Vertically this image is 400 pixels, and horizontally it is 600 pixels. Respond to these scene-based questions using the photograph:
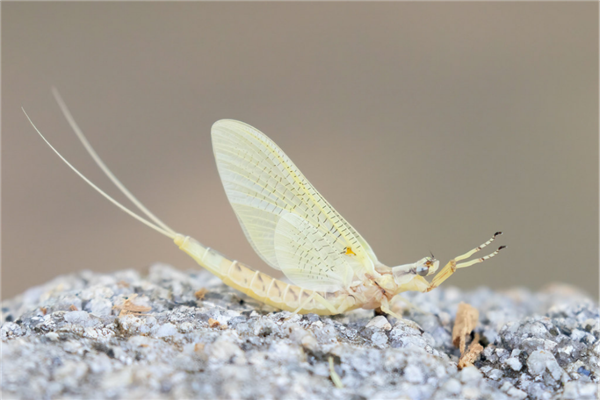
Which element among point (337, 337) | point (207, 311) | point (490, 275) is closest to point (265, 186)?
point (207, 311)

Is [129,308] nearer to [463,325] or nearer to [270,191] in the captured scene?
[270,191]

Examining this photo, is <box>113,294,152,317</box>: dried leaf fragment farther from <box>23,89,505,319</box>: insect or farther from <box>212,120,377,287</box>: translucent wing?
<box>212,120,377,287</box>: translucent wing

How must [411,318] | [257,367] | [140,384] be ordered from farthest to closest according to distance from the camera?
[411,318]
[257,367]
[140,384]

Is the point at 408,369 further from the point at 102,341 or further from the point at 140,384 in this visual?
the point at 102,341

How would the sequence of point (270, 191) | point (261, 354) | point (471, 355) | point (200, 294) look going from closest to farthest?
point (261, 354)
point (471, 355)
point (270, 191)
point (200, 294)

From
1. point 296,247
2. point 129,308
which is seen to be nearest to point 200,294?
point 129,308

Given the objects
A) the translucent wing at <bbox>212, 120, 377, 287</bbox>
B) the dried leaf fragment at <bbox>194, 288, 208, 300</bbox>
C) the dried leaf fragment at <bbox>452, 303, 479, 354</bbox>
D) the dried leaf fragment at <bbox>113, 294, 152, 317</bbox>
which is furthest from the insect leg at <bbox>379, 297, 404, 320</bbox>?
the dried leaf fragment at <bbox>113, 294, 152, 317</bbox>
